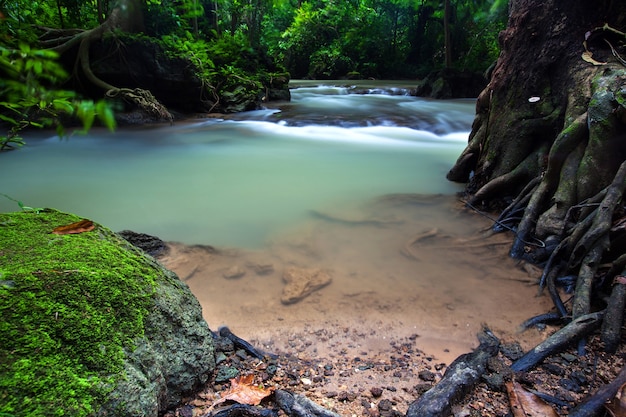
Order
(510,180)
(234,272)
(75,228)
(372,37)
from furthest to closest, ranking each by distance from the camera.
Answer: (372,37) < (510,180) < (234,272) < (75,228)

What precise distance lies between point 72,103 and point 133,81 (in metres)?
11.8

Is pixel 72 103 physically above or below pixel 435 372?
above

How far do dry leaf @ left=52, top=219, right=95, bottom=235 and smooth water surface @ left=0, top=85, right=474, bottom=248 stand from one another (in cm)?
199

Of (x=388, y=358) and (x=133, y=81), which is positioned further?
(x=133, y=81)

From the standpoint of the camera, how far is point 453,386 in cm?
188

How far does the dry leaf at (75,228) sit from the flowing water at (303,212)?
1.10 m

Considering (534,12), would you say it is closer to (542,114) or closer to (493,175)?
(542,114)

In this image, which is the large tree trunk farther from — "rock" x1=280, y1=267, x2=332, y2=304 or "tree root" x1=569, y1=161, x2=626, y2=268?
"rock" x1=280, y1=267, x2=332, y2=304

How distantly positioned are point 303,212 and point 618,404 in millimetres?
3611

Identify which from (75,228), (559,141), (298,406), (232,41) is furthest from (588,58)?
(232,41)

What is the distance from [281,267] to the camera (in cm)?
354

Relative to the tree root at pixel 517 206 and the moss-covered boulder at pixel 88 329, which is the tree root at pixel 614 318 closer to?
the tree root at pixel 517 206

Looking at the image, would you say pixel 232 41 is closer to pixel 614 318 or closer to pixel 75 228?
pixel 75 228

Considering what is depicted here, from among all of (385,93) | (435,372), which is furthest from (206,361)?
(385,93)
